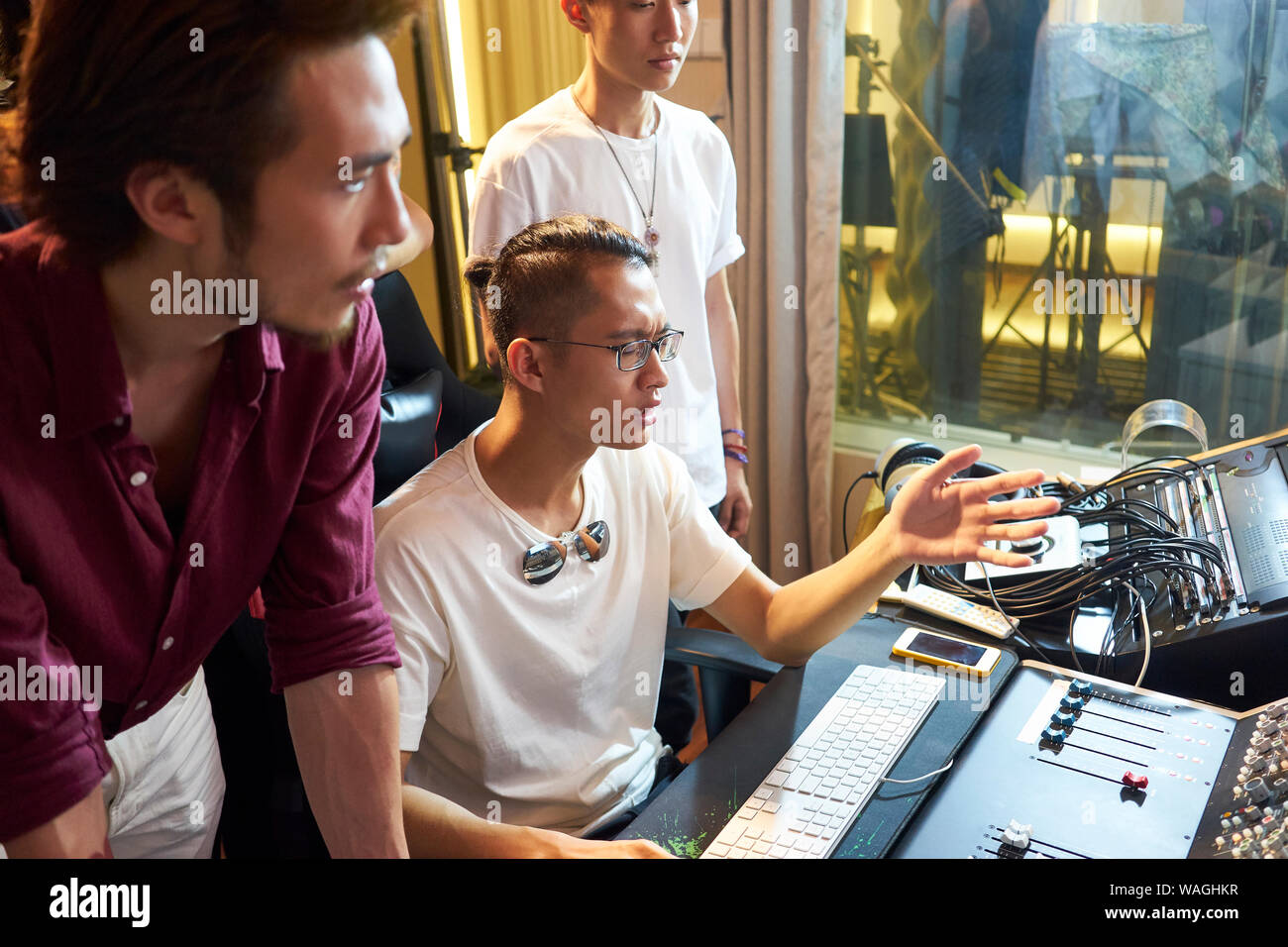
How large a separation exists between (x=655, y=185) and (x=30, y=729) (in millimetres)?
1475

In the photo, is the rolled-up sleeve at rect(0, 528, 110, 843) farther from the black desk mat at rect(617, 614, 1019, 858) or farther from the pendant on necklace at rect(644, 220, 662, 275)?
the pendant on necklace at rect(644, 220, 662, 275)

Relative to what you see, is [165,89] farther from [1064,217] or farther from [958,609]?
[1064,217]

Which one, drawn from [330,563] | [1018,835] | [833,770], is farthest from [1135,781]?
Answer: [330,563]

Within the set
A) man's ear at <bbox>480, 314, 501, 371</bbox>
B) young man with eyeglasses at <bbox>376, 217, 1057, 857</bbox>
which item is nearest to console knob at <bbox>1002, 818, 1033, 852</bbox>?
young man with eyeglasses at <bbox>376, 217, 1057, 857</bbox>

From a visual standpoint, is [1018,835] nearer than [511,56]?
Yes

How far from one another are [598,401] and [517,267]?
226 mm

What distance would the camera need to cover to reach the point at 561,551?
140 centimetres

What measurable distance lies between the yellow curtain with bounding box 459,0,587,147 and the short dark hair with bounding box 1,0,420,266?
2880mm

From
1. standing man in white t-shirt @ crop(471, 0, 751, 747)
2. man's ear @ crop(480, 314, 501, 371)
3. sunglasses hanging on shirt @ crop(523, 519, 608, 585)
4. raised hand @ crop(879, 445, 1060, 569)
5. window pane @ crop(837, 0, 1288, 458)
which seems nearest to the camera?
raised hand @ crop(879, 445, 1060, 569)

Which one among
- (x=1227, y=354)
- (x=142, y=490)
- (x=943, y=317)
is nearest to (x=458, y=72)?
(x=943, y=317)

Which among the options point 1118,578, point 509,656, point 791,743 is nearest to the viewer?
point 791,743

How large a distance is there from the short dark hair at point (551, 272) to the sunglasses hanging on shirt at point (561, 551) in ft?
0.74

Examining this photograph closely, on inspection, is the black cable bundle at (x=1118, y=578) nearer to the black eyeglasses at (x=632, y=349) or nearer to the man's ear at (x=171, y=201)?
the black eyeglasses at (x=632, y=349)

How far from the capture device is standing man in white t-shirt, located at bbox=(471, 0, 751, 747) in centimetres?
182
